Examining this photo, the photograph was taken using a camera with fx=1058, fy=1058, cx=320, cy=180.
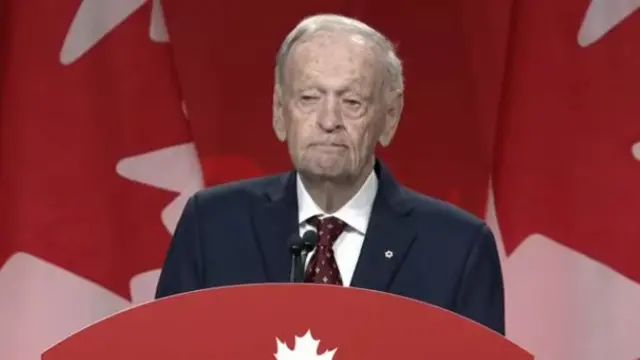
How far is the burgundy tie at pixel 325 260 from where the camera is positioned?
4.56 ft

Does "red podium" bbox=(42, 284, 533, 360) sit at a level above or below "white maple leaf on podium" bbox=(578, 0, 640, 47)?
below

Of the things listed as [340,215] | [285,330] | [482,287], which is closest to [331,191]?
[340,215]

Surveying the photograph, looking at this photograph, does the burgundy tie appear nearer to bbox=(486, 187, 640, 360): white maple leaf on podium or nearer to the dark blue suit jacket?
the dark blue suit jacket

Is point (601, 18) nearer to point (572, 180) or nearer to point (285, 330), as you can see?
point (572, 180)

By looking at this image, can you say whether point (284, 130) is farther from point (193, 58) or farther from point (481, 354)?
point (193, 58)

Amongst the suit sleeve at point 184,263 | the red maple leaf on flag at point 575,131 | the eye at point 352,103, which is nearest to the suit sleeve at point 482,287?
the eye at point 352,103

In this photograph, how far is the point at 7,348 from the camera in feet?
8.00

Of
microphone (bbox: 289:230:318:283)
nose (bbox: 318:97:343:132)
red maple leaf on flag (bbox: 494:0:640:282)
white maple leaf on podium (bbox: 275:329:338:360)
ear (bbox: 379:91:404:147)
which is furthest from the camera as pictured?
red maple leaf on flag (bbox: 494:0:640:282)

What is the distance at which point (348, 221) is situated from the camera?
59.4 inches

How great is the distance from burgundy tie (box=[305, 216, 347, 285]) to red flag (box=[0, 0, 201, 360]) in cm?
101

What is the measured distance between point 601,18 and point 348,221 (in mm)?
1094

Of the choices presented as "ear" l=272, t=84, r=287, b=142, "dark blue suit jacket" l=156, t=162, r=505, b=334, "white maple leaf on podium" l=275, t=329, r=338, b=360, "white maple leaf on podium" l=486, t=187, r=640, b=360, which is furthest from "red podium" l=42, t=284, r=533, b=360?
"white maple leaf on podium" l=486, t=187, r=640, b=360

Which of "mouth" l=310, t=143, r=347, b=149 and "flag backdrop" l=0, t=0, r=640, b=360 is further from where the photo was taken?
"flag backdrop" l=0, t=0, r=640, b=360

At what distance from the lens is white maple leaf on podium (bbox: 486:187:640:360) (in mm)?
2359
